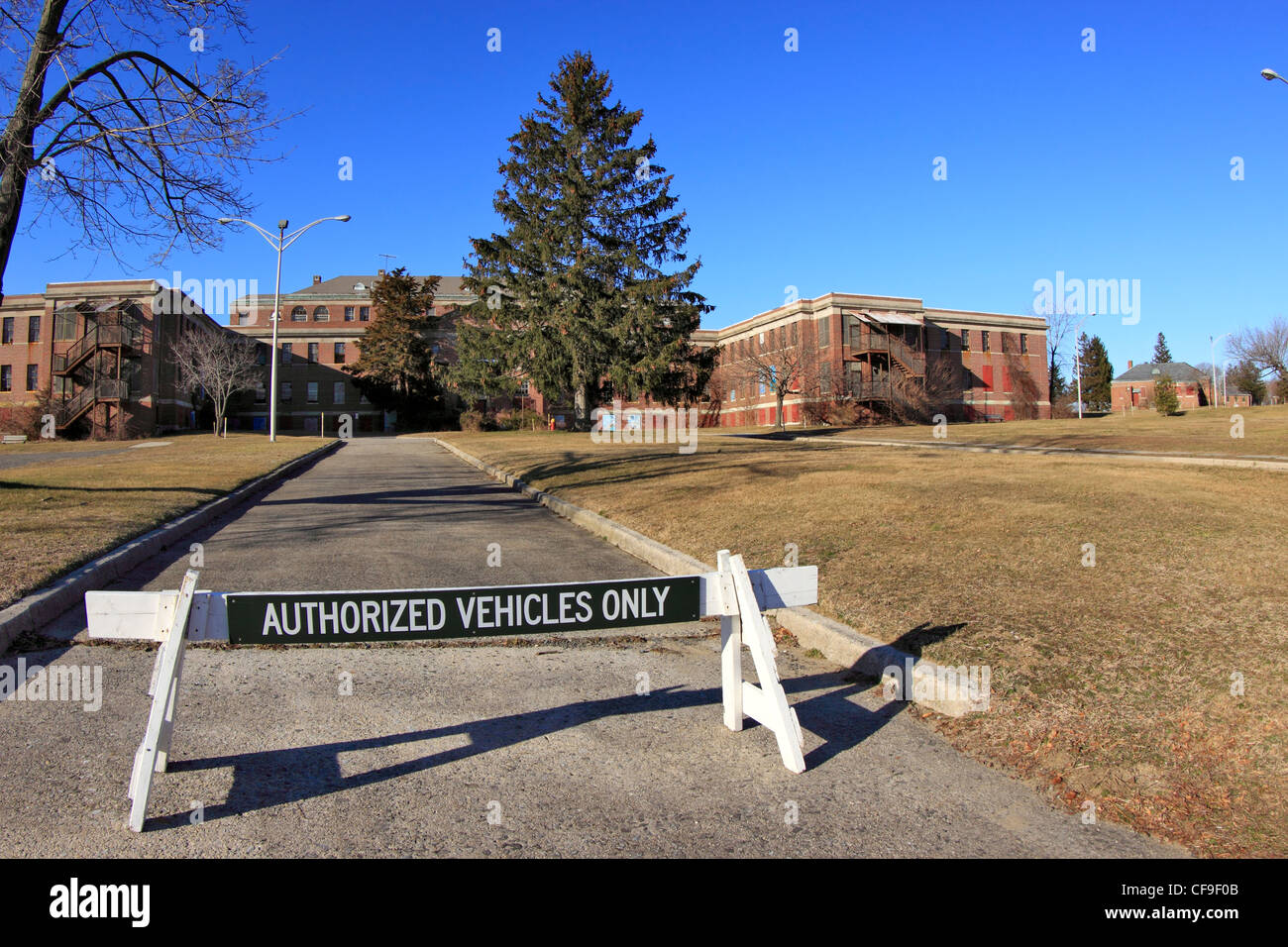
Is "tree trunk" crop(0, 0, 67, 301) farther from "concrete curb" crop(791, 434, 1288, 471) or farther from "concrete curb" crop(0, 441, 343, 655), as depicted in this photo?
"concrete curb" crop(791, 434, 1288, 471)

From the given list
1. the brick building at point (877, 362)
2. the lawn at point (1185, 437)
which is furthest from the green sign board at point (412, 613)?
the brick building at point (877, 362)

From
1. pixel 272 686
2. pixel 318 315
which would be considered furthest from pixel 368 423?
pixel 272 686

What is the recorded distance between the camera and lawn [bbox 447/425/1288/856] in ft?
12.1

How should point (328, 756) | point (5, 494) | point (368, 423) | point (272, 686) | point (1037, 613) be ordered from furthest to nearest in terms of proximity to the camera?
point (368, 423) < point (5, 494) < point (1037, 613) < point (272, 686) < point (328, 756)

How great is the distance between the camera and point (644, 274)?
40.1 metres

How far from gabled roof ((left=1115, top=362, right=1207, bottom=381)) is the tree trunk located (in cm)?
11036

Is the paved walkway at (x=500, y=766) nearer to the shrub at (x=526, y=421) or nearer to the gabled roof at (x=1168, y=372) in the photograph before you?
the shrub at (x=526, y=421)

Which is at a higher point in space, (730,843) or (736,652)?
(736,652)

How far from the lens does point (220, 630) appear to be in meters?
3.73

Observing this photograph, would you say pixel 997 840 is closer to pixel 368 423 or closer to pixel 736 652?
pixel 736 652

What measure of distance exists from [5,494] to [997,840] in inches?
537

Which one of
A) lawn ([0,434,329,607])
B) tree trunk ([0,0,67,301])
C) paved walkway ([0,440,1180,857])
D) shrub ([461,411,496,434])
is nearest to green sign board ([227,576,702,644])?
paved walkway ([0,440,1180,857])
